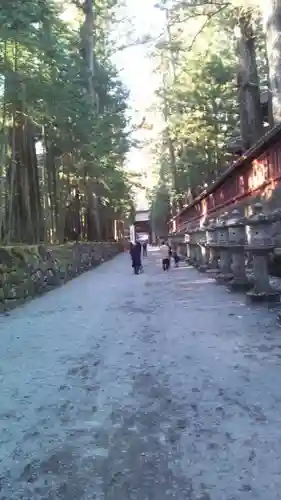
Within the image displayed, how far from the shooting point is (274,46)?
12070 mm

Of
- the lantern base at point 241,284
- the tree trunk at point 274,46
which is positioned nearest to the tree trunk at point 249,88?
the tree trunk at point 274,46

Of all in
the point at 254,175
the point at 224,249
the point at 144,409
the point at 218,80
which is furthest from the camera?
the point at 218,80

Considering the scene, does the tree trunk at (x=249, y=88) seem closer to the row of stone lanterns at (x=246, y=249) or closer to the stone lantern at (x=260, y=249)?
the row of stone lanterns at (x=246, y=249)

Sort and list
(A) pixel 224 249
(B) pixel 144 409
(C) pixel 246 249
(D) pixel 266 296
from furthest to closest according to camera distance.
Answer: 1. (A) pixel 224 249
2. (D) pixel 266 296
3. (C) pixel 246 249
4. (B) pixel 144 409

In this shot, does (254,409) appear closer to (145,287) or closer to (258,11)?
(145,287)

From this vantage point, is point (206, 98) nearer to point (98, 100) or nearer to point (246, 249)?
point (98, 100)

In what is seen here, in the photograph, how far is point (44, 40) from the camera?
41.1 feet

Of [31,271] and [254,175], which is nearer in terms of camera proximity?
[254,175]

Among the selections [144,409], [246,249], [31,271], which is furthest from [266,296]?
[31,271]

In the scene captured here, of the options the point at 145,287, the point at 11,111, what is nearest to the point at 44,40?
the point at 11,111

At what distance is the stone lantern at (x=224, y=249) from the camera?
1100cm

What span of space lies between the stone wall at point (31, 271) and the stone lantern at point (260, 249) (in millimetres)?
Result: 4727

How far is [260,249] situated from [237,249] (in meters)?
1.92

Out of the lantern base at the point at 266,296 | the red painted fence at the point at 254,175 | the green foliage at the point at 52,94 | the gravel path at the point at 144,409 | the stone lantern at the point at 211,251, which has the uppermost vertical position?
the green foliage at the point at 52,94
